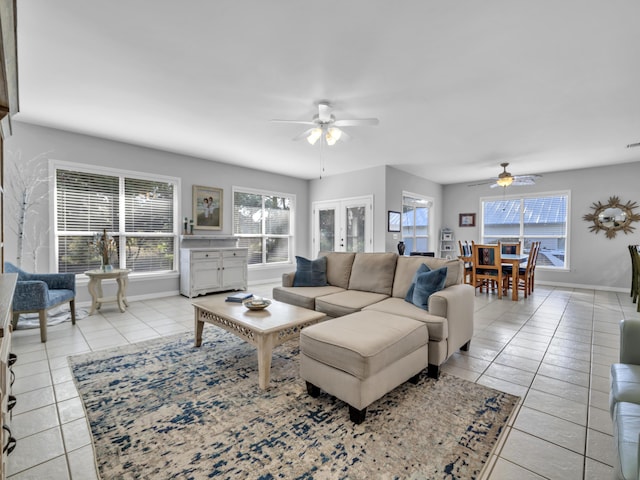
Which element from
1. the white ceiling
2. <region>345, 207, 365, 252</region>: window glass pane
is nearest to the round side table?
the white ceiling

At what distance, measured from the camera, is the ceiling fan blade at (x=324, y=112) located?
129 inches

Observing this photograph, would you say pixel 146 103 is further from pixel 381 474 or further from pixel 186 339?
pixel 381 474

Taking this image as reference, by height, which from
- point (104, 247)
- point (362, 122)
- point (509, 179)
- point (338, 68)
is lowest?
point (104, 247)

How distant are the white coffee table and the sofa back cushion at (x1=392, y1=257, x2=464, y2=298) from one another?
109cm

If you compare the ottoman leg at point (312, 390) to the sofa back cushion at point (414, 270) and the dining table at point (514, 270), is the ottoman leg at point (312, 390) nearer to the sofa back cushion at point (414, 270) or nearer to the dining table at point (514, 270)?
the sofa back cushion at point (414, 270)

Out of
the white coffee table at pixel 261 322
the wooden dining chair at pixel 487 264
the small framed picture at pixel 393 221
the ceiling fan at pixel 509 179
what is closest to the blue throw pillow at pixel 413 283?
the white coffee table at pixel 261 322

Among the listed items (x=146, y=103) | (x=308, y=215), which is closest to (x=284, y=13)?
(x=146, y=103)

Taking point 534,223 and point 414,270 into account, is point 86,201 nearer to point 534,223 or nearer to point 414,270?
point 414,270

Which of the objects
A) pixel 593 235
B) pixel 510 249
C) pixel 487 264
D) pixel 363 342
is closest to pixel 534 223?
pixel 593 235

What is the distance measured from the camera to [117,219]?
15.9ft

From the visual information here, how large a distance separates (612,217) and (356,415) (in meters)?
7.34

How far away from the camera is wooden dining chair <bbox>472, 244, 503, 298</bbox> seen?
17.6 ft

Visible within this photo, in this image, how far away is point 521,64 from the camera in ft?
8.42

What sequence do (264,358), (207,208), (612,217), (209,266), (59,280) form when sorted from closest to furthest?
(264,358) → (59,280) → (209,266) → (207,208) → (612,217)
